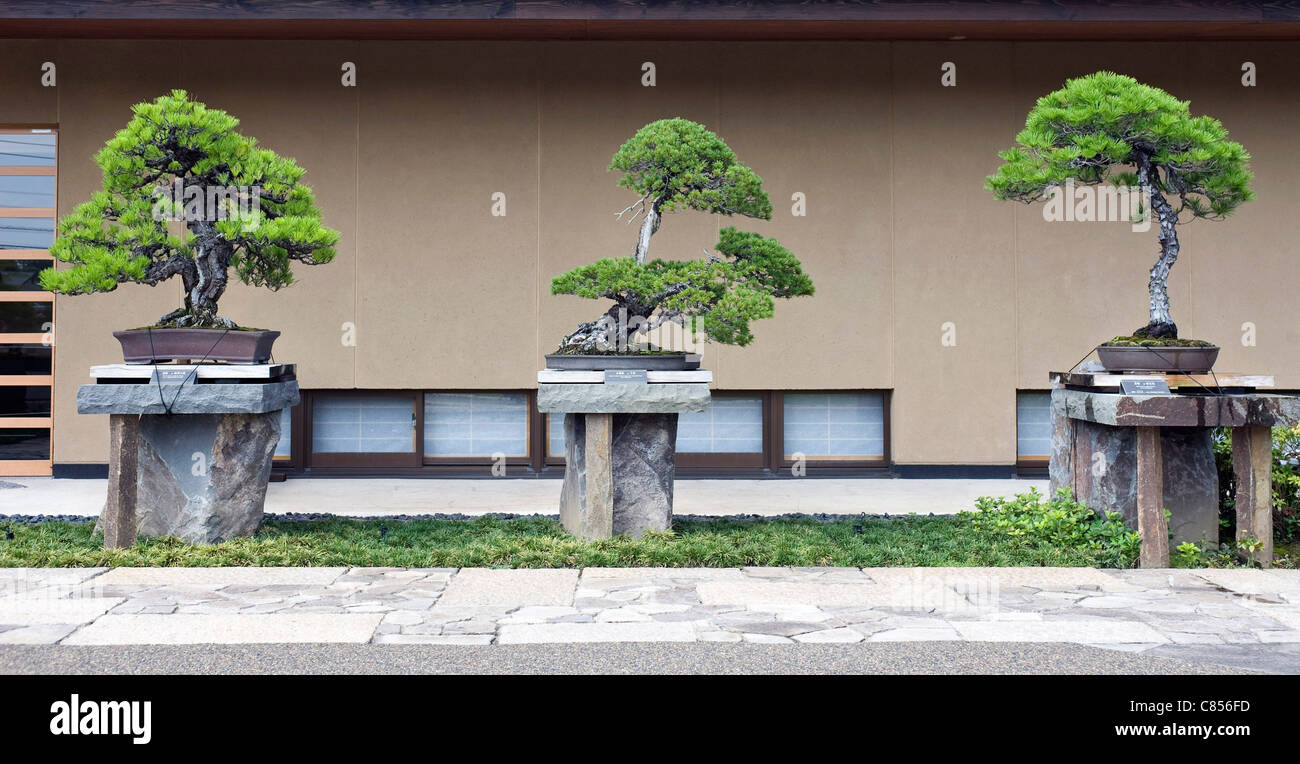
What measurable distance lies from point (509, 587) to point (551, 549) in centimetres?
80

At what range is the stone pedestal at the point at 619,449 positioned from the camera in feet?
19.9

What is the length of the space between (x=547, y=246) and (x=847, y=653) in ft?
20.9

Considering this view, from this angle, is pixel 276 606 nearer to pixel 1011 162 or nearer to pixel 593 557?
pixel 593 557

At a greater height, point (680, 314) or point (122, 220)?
point (122, 220)

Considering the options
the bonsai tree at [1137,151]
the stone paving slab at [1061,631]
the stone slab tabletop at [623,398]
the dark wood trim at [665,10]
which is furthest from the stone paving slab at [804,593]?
the dark wood trim at [665,10]

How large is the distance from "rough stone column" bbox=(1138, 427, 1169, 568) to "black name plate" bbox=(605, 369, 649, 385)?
9.14ft

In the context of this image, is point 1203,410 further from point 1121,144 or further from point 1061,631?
point 1061,631

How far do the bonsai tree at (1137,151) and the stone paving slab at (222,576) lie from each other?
4.46 meters

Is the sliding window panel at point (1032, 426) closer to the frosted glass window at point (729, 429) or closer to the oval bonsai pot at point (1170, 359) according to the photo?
the frosted glass window at point (729, 429)

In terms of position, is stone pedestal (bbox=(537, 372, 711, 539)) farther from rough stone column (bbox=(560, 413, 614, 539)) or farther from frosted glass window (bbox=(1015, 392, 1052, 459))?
frosted glass window (bbox=(1015, 392, 1052, 459))

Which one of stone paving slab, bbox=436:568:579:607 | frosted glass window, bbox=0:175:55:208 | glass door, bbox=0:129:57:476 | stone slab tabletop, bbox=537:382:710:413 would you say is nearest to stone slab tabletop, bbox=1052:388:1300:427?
stone slab tabletop, bbox=537:382:710:413

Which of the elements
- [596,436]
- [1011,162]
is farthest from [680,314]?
[1011,162]

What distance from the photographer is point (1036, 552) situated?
5.81 meters

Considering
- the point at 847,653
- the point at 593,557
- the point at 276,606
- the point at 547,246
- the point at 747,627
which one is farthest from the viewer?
the point at 547,246
